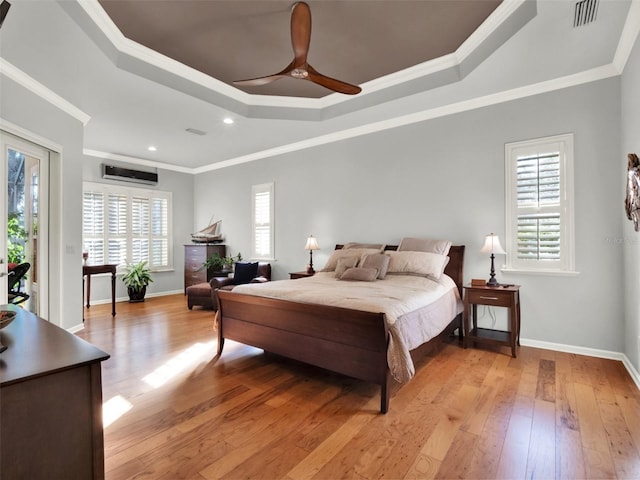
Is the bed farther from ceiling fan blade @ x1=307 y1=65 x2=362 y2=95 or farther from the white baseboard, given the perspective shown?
ceiling fan blade @ x1=307 y1=65 x2=362 y2=95

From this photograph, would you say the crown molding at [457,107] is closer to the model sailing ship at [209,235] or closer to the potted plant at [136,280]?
the model sailing ship at [209,235]

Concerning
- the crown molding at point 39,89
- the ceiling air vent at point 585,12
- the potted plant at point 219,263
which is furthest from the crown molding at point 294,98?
the potted plant at point 219,263

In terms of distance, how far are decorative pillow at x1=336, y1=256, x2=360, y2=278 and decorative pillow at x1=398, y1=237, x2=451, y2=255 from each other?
591mm

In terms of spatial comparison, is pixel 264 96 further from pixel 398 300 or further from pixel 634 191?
pixel 634 191

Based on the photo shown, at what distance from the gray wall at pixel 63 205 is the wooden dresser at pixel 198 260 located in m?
2.28

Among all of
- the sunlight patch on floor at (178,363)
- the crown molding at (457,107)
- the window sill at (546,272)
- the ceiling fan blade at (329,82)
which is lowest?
the sunlight patch on floor at (178,363)

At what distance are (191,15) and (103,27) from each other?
0.73 meters

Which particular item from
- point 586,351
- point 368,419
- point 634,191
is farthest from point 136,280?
point 634,191

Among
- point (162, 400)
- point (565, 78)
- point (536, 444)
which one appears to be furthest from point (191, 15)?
point (536, 444)

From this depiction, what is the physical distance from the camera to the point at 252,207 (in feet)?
20.6

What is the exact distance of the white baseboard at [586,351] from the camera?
114 inches

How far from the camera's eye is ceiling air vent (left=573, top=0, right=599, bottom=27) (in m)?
2.35

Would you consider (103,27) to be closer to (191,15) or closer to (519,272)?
(191,15)

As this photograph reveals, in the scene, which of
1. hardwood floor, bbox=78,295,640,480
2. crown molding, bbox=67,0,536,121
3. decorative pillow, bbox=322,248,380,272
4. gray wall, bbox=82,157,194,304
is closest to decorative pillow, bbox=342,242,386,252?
decorative pillow, bbox=322,248,380,272
